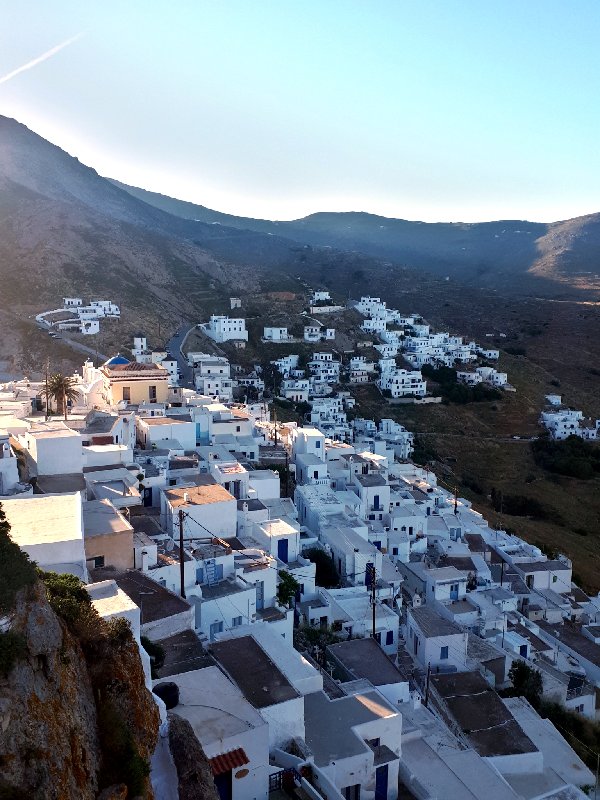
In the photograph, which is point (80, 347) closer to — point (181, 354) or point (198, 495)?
point (181, 354)

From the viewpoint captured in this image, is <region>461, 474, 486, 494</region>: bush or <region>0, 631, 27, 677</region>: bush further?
<region>461, 474, 486, 494</region>: bush

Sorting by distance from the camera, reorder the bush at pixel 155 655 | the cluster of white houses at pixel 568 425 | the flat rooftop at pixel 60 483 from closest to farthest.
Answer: the bush at pixel 155 655 < the flat rooftop at pixel 60 483 < the cluster of white houses at pixel 568 425

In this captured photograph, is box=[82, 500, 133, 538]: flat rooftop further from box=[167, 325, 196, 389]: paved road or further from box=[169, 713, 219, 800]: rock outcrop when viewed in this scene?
box=[167, 325, 196, 389]: paved road

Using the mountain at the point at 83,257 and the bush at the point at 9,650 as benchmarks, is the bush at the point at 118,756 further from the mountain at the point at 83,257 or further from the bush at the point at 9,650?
the mountain at the point at 83,257

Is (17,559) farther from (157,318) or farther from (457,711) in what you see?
(157,318)

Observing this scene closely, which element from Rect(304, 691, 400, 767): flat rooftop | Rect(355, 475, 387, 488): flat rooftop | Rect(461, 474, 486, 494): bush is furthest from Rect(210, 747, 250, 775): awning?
Rect(461, 474, 486, 494): bush

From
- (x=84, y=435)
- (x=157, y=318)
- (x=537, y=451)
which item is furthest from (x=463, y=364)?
(x=84, y=435)

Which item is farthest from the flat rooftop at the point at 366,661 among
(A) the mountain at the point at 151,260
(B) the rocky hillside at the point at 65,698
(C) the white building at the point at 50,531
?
(A) the mountain at the point at 151,260
